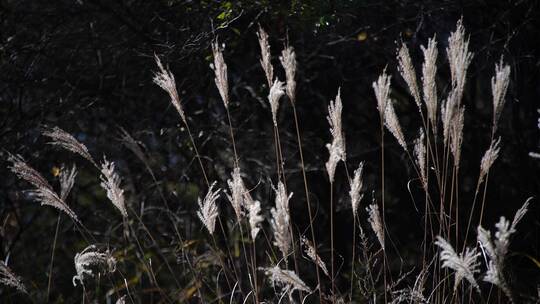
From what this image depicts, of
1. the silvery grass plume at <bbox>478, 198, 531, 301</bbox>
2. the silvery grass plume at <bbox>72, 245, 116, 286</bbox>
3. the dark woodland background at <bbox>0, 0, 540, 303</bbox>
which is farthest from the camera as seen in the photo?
the dark woodland background at <bbox>0, 0, 540, 303</bbox>

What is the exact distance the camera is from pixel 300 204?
4.72 meters

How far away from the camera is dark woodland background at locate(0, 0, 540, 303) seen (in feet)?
12.7

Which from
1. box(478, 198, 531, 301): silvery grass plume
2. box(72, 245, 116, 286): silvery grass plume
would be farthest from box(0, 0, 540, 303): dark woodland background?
box(478, 198, 531, 301): silvery grass plume

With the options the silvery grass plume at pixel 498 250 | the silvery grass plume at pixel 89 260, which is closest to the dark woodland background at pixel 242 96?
the silvery grass plume at pixel 89 260

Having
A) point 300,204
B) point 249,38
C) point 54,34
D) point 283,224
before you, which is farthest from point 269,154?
point 283,224

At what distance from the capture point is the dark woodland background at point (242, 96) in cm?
387

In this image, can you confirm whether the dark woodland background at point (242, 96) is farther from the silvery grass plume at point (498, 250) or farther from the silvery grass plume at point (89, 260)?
the silvery grass plume at point (498, 250)

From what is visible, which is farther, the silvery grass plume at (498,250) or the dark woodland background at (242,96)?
the dark woodland background at (242,96)

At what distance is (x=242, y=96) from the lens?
4480mm

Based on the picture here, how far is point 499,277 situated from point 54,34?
2988mm

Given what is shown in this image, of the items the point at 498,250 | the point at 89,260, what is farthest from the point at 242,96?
the point at 498,250

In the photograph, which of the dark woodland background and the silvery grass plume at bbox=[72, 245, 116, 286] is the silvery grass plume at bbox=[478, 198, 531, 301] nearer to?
the silvery grass plume at bbox=[72, 245, 116, 286]

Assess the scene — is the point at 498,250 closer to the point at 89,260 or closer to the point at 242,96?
the point at 89,260

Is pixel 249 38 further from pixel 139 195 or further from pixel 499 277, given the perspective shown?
pixel 499 277
